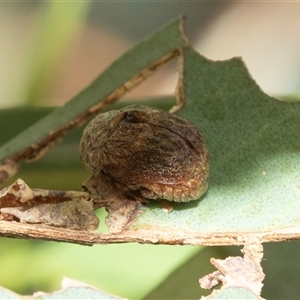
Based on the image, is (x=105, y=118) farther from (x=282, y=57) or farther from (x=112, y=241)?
(x=282, y=57)

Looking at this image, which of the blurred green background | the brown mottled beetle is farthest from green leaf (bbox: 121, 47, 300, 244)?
the blurred green background

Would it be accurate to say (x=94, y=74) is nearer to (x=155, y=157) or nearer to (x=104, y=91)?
(x=104, y=91)

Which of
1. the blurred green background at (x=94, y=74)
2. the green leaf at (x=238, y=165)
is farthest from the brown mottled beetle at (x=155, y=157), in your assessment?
the blurred green background at (x=94, y=74)

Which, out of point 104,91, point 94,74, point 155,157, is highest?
A: point 94,74

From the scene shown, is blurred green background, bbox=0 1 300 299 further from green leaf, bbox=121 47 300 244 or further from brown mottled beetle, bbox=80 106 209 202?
brown mottled beetle, bbox=80 106 209 202

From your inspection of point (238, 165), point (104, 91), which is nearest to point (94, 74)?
point (104, 91)

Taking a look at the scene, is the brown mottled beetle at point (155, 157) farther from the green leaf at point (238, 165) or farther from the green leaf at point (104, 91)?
the green leaf at point (104, 91)
